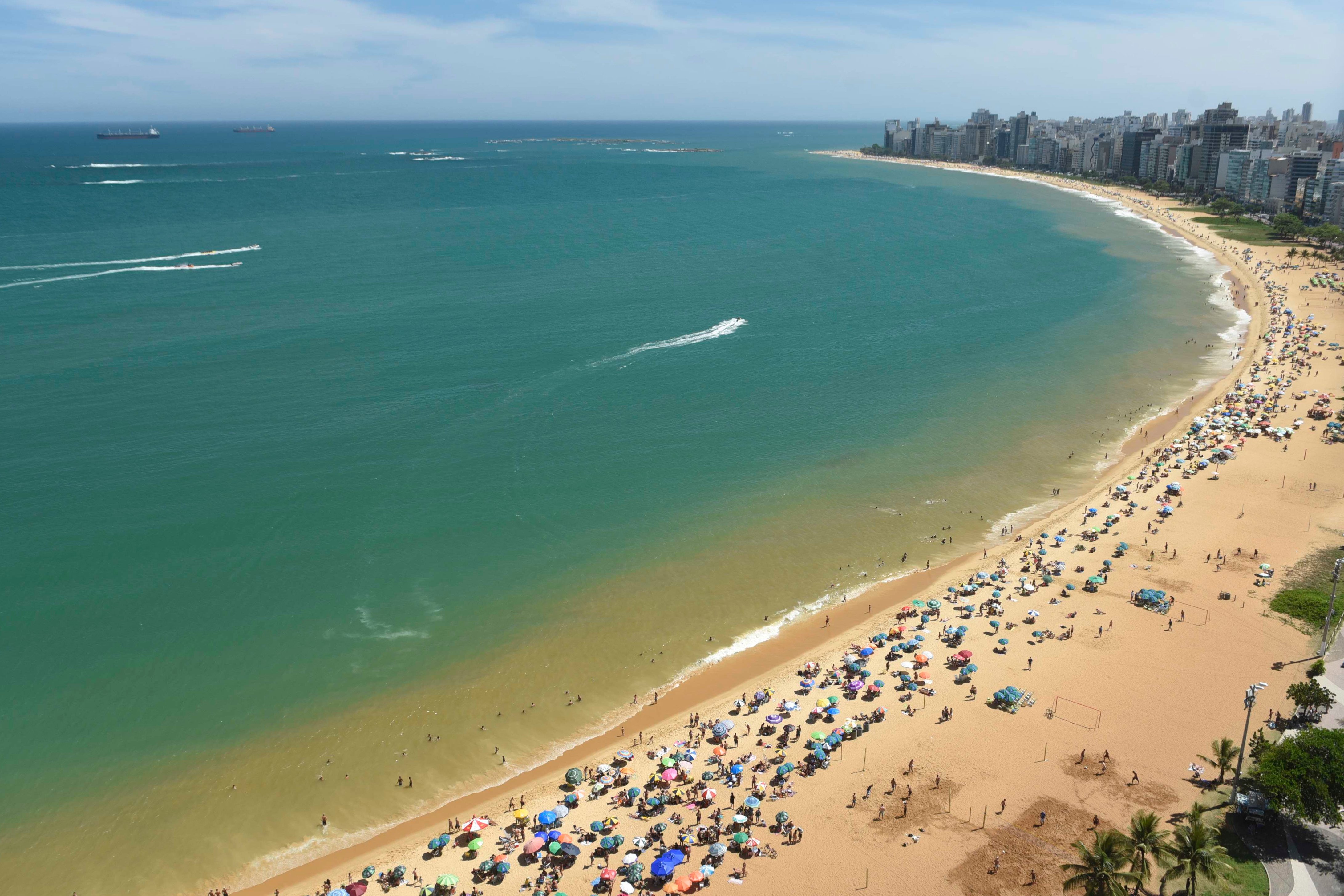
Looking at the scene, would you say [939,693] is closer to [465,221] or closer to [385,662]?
[385,662]

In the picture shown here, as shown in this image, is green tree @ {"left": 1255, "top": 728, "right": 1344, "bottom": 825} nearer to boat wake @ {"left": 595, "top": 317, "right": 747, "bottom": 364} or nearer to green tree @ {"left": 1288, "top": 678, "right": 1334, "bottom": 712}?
green tree @ {"left": 1288, "top": 678, "right": 1334, "bottom": 712}

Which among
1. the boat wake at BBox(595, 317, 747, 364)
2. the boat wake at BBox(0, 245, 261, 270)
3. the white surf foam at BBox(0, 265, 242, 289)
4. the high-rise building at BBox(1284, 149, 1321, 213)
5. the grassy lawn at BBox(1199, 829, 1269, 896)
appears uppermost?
the high-rise building at BBox(1284, 149, 1321, 213)

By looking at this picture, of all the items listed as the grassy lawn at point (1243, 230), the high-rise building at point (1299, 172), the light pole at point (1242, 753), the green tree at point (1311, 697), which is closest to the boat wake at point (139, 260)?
the light pole at point (1242, 753)

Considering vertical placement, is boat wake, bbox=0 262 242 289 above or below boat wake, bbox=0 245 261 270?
below

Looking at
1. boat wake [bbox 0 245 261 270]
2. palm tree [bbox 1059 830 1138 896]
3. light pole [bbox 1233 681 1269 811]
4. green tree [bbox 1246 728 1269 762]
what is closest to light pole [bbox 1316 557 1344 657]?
light pole [bbox 1233 681 1269 811]

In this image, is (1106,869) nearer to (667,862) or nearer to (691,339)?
(667,862)

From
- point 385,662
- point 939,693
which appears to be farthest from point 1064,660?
point 385,662

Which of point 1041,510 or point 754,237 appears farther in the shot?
point 754,237
